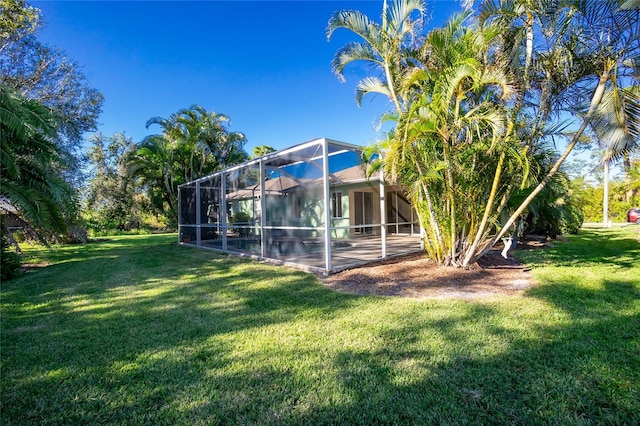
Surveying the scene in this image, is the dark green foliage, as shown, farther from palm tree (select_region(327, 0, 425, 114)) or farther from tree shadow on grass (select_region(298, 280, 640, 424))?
palm tree (select_region(327, 0, 425, 114))

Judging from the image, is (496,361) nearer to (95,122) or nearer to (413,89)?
(413,89)

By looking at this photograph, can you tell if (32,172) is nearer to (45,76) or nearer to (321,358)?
(321,358)

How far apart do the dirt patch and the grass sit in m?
0.44

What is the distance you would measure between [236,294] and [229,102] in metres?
17.7

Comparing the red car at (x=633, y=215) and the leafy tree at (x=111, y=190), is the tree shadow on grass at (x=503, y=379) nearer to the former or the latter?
the red car at (x=633, y=215)

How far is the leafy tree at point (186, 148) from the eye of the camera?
55.0 feet

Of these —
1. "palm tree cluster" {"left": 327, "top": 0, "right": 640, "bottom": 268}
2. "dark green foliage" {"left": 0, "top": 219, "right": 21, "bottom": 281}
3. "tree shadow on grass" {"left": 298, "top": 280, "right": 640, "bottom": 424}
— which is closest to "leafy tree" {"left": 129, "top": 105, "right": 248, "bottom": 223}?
"dark green foliage" {"left": 0, "top": 219, "right": 21, "bottom": 281}

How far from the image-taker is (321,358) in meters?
3.04

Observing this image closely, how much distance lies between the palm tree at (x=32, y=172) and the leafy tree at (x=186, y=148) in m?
10.4

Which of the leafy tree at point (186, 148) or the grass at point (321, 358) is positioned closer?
the grass at point (321, 358)

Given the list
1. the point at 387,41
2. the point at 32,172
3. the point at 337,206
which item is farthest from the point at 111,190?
the point at 387,41

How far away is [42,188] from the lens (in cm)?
645

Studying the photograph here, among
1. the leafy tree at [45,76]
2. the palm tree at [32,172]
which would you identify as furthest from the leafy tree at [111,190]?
the palm tree at [32,172]

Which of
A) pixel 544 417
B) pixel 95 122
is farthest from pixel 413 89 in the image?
pixel 95 122
